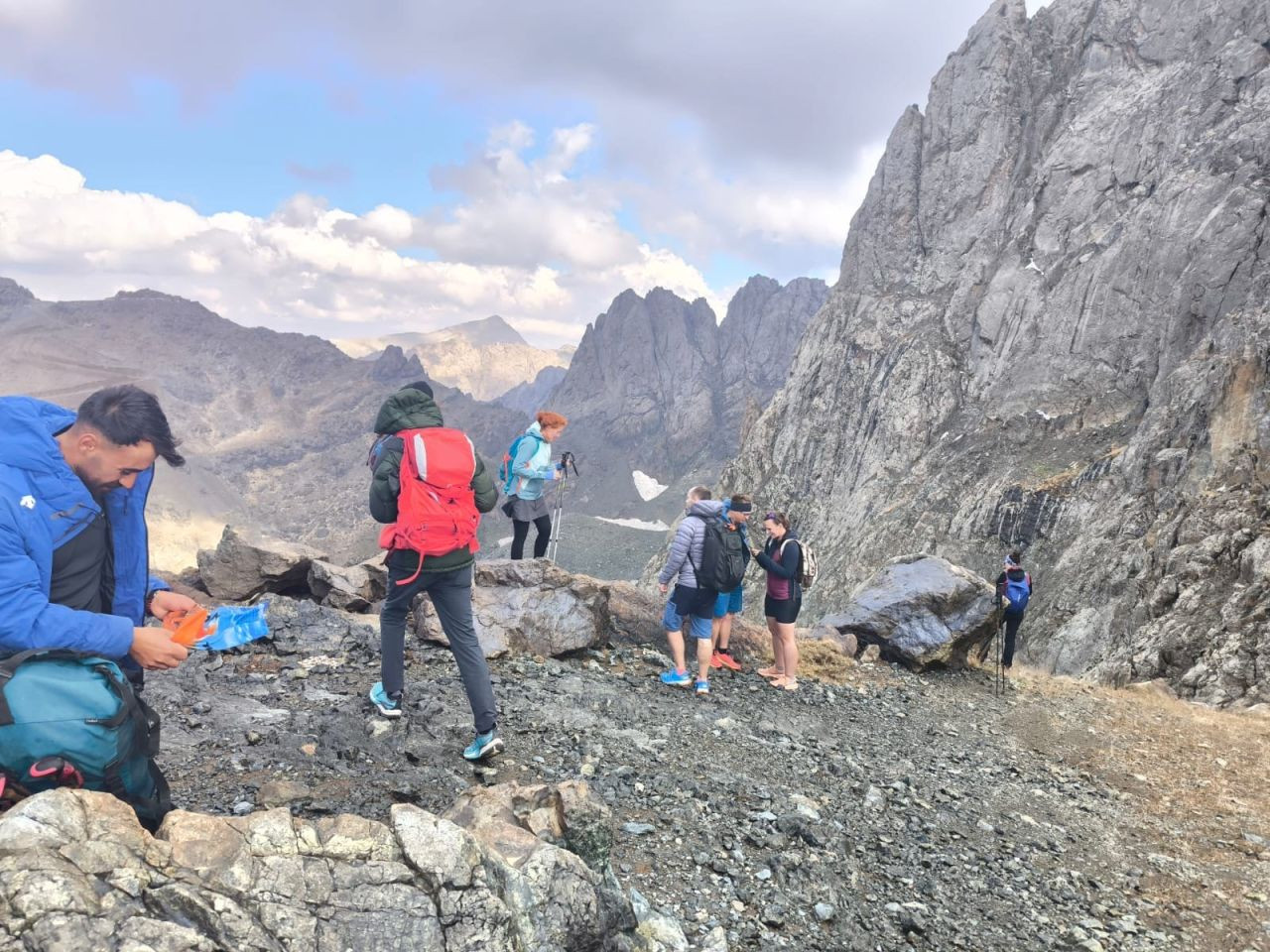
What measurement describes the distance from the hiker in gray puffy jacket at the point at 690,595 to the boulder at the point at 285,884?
6.25 meters

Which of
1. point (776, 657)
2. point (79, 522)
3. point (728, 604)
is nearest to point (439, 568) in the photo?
point (79, 522)

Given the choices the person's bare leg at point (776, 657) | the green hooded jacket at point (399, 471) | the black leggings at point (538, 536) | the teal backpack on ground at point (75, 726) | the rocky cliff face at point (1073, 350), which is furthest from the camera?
the rocky cliff face at point (1073, 350)

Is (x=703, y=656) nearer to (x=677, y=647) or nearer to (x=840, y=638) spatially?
(x=677, y=647)

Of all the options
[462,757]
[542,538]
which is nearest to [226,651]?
[462,757]

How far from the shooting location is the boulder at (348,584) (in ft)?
40.0

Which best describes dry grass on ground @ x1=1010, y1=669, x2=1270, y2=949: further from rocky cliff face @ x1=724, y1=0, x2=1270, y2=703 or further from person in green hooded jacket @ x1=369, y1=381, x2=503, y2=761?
person in green hooded jacket @ x1=369, y1=381, x2=503, y2=761

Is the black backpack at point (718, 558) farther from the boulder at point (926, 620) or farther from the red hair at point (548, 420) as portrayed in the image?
the boulder at point (926, 620)

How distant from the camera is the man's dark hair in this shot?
366 centimetres

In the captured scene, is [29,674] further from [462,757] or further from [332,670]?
[332,670]

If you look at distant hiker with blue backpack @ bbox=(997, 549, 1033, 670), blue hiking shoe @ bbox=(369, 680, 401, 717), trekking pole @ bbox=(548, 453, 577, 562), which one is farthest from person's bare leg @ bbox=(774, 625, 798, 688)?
distant hiker with blue backpack @ bbox=(997, 549, 1033, 670)

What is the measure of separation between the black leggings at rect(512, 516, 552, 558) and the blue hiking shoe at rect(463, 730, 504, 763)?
650 centimetres

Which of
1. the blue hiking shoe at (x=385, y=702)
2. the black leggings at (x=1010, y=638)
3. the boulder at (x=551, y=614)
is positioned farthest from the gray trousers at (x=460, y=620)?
the black leggings at (x=1010, y=638)

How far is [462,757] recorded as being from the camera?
697 centimetres

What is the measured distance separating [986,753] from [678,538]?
5.17 meters
